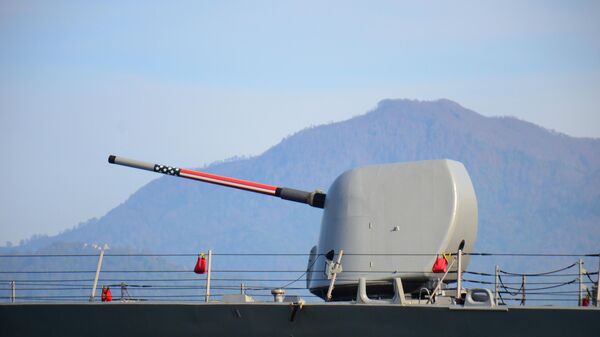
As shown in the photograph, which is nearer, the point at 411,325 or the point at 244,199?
the point at 411,325

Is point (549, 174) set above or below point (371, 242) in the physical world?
above

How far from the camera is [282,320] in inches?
680

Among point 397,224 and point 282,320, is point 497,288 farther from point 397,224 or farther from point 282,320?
point 282,320

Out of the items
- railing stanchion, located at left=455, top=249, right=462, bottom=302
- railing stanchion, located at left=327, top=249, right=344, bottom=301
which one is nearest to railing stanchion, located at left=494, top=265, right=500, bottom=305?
railing stanchion, located at left=455, top=249, right=462, bottom=302

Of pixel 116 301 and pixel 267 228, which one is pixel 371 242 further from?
pixel 267 228

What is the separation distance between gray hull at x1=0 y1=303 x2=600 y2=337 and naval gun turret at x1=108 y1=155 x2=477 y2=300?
1306 millimetres

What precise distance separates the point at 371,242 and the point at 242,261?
140764 millimetres

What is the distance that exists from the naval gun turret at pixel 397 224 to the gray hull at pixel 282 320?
4.28 feet

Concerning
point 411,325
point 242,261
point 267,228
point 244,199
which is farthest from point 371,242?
point 244,199

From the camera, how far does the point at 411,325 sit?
54.3ft

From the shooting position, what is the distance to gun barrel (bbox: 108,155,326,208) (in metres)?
19.9

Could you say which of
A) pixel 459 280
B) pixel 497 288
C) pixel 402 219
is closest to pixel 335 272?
pixel 402 219

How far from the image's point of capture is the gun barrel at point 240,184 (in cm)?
1992

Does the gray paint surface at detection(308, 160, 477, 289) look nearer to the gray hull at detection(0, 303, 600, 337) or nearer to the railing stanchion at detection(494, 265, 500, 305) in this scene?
the railing stanchion at detection(494, 265, 500, 305)
